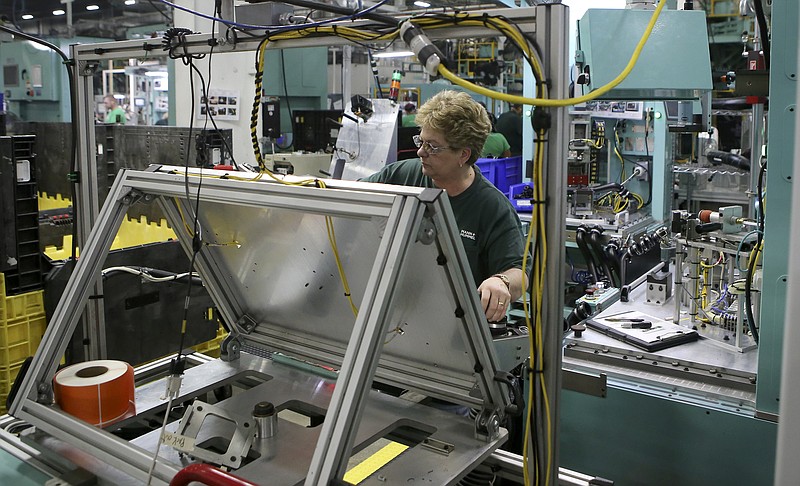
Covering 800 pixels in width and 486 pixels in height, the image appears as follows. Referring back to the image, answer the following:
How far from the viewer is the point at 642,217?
470 centimetres

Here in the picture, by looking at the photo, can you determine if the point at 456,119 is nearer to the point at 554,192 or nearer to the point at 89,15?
the point at 554,192

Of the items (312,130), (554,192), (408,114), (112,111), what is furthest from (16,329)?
(112,111)

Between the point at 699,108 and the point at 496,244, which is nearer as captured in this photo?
the point at 496,244

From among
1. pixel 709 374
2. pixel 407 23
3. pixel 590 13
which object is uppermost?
pixel 590 13

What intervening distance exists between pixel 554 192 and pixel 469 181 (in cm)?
96

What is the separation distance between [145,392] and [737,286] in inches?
76.9

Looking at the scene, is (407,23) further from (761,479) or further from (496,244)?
(761,479)

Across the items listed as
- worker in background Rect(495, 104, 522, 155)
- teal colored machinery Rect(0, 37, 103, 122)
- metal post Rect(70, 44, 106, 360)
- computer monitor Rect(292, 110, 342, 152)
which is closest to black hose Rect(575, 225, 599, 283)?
metal post Rect(70, 44, 106, 360)

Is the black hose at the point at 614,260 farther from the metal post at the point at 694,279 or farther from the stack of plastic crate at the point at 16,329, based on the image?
the stack of plastic crate at the point at 16,329

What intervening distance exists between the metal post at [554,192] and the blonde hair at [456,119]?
2.81 ft

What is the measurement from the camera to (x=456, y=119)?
2.21 m

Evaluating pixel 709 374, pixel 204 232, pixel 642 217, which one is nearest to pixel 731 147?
pixel 642 217

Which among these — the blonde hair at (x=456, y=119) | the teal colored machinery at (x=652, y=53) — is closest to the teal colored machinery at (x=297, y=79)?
the teal colored machinery at (x=652, y=53)

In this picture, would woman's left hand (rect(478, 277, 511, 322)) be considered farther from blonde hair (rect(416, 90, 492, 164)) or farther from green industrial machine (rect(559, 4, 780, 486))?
green industrial machine (rect(559, 4, 780, 486))
